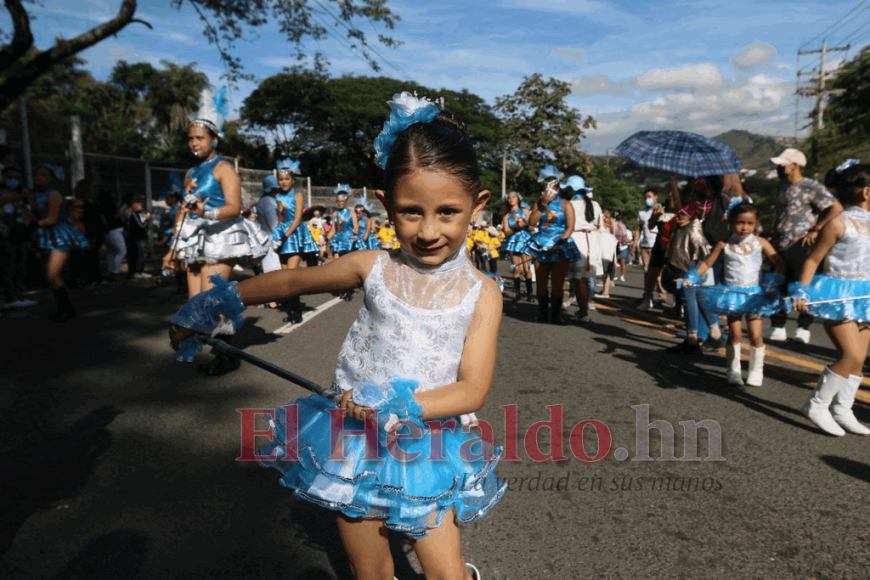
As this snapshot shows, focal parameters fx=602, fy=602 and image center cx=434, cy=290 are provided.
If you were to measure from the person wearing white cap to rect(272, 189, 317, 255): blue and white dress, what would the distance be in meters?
5.98

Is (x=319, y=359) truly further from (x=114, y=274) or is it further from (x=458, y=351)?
(x=114, y=274)

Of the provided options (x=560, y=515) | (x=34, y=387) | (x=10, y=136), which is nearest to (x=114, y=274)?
(x=10, y=136)

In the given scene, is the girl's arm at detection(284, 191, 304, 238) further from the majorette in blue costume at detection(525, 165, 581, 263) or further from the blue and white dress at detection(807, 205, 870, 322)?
the blue and white dress at detection(807, 205, 870, 322)

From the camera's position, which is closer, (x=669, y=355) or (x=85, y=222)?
(x=669, y=355)

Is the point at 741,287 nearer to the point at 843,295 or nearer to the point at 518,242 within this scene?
the point at 843,295

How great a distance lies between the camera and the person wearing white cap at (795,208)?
616 centimetres

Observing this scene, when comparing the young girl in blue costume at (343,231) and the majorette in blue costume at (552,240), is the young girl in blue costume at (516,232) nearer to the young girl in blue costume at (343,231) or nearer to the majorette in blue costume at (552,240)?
the majorette in blue costume at (552,240)

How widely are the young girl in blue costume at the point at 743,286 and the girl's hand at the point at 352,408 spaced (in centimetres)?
454

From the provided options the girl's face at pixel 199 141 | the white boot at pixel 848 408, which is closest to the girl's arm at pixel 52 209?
the girl's face at pixel 199 141

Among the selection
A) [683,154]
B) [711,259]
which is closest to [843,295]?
[711,259]

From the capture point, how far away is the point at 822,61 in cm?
4047

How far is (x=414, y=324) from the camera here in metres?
1.90

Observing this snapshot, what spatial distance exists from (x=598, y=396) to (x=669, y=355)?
2151mm

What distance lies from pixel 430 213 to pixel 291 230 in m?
7.06
